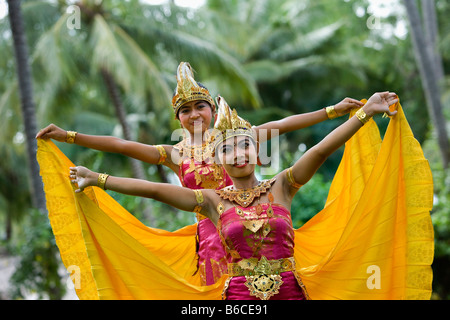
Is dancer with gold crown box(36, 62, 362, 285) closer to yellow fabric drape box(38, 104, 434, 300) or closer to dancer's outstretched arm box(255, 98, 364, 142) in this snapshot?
dancer's outstretched arm box(255, 98, 364, 142)

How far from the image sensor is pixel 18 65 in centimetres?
1011

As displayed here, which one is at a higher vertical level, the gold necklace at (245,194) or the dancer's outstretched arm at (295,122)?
the dancer's outstretched arm at (295,122)

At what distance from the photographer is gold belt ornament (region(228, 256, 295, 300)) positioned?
3492 millimetres

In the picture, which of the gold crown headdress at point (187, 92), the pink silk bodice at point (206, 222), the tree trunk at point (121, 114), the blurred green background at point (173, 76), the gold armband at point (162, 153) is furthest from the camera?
the tree trunk at point (121, 114)

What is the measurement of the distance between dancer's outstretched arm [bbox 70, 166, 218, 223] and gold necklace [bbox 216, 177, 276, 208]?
15 cm

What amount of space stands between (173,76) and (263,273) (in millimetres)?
10875

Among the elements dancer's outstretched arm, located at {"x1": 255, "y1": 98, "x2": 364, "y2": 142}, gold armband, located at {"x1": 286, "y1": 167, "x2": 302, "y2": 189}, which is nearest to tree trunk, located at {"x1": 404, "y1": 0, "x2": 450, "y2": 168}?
dancer's outstretched arm, located at {"x1": 255, "y1": 98, "x2": 364, "y2": 142}

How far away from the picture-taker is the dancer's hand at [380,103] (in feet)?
11.9

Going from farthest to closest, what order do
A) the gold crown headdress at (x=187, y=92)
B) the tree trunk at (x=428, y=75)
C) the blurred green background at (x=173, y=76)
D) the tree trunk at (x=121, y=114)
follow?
the tree trunk at (x=121, y=114)
the tree trunk at (x=428, y=75)
the blurred green background at (x=173, y=76)
the gold crown headdress at (x=187, y=92)

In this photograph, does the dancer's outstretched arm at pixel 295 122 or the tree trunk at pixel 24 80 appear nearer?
the dancer's outstretched arm at pixel 295 122

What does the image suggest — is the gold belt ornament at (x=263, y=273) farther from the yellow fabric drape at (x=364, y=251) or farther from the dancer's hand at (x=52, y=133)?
the dancer's hand at (x=52, y=133)

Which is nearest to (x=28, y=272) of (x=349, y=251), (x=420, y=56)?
(x=349, y=251)

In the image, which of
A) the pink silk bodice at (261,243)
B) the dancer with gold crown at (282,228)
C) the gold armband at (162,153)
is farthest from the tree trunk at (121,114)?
the pink silk bodice at (261,243)

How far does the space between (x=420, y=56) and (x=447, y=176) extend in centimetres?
270
